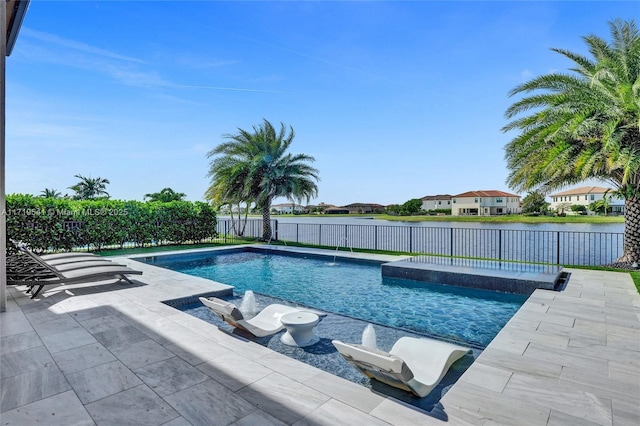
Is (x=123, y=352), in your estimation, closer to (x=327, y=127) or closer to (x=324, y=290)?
(x=324, y=290)

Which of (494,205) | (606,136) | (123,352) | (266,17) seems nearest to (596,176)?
(606,136)

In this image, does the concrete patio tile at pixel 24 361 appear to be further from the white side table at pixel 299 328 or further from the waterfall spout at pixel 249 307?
the waterfall spout at pixel 249 307

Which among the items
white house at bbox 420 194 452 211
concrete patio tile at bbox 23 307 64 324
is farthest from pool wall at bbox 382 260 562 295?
white house at bbox 420 194 452 211

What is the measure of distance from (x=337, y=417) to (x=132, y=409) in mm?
1454

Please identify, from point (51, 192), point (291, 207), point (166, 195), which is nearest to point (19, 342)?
point (291, 207)

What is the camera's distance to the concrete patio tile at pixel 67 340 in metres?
3.46

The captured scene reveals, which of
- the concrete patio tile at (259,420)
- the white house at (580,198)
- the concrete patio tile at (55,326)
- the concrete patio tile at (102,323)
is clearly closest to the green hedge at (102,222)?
the concrete patio tile at (55,326)

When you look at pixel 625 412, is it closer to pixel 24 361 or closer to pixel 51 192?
pixel 24 361

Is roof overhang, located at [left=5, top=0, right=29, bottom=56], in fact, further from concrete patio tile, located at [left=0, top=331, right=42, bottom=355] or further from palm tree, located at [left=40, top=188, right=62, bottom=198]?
palm tree, located at [left=40, top=188, right=62, bottom=198]

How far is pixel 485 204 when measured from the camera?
4291 cm

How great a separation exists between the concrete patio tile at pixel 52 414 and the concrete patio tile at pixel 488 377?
2.90m

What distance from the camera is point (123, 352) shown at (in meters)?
3.35

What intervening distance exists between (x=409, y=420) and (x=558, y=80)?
10.7 metres

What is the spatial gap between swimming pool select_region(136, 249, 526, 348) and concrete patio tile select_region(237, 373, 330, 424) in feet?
9.72
